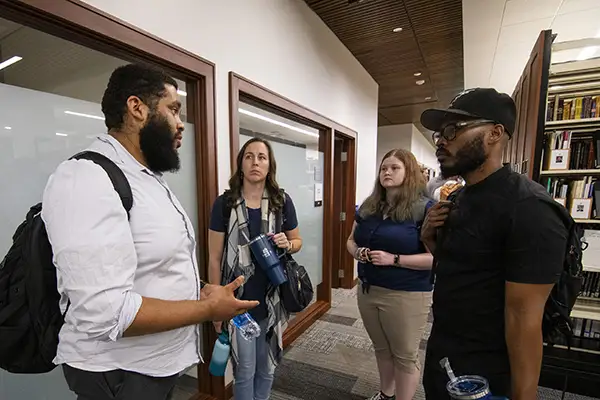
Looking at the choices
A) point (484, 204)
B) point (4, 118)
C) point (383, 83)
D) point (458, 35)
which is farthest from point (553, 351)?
point (383, 83)

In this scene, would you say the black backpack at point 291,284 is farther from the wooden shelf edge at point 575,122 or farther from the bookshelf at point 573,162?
the wooden shelf edge at point 575,122

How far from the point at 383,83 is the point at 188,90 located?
375cm

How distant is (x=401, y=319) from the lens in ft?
5.21

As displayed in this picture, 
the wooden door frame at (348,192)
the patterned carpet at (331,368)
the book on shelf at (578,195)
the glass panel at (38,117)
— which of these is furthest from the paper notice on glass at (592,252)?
the glass panel at (38,117)

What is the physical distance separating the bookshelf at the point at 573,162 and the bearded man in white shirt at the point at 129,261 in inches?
90.6

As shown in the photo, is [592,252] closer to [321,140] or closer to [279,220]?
[279,220]

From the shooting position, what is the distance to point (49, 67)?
3.90 feet

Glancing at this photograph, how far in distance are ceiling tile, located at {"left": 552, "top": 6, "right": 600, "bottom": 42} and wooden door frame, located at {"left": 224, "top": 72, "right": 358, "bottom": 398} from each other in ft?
7.40

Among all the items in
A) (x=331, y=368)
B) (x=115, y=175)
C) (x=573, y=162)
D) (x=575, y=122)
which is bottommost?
(x=331, y=368)

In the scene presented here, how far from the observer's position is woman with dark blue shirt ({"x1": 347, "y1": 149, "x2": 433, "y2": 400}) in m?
1.59

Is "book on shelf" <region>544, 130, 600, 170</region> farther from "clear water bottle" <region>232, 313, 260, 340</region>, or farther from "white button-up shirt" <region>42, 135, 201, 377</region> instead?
"white button-up shirt" <region>42, 135, 201, 377</region>

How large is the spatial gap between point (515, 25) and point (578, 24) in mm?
640

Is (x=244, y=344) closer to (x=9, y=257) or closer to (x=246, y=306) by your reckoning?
(x=246, y=306)

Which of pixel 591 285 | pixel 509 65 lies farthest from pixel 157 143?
pixel 509 65
